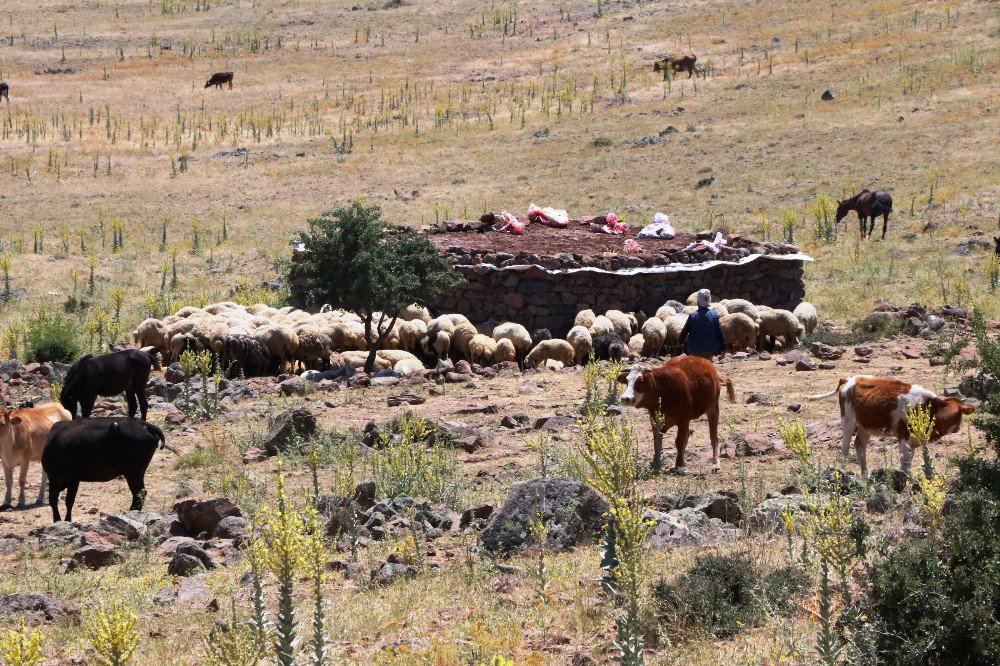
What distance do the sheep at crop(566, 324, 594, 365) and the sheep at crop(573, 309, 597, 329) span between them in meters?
0.67

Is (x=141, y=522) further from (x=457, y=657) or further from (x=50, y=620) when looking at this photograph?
(x=457, y=657)

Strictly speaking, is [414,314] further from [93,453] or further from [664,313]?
[93,453]

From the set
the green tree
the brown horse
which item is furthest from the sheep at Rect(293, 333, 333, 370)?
the brown horse

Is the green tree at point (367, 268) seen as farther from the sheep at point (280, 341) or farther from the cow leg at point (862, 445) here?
the cow leg at point (862, 445)

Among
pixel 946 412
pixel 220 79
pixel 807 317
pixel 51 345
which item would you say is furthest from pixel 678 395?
pixel 220 79

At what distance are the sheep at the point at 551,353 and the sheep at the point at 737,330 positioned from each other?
8.07ft

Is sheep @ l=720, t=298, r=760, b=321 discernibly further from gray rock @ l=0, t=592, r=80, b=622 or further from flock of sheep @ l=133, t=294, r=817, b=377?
gray rock @ l=0, t=592, r=80, b=622

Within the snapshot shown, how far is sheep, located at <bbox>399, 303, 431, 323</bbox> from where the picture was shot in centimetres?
2077

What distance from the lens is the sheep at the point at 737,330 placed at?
19.5 meters

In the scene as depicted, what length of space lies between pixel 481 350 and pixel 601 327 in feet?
6.34

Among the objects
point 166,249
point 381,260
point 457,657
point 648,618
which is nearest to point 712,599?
point 648,618

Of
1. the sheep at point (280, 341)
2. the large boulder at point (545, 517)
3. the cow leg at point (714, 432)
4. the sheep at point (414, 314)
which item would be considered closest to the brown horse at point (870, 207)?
the sheep at point (414, 314)

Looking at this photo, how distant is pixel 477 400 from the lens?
1584cm

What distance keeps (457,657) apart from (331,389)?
418 inches
